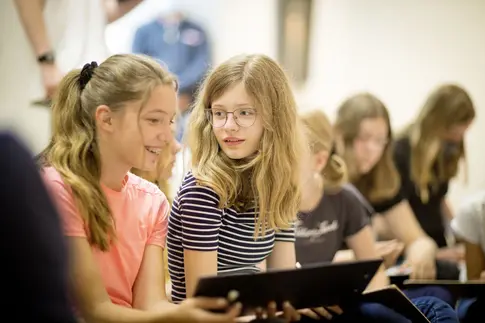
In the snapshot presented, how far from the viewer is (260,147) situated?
70.3 inches

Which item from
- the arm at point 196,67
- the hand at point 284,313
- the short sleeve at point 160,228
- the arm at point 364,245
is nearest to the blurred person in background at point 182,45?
the arm at point 196,67

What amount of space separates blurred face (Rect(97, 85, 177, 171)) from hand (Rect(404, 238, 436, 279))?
1.48 meters

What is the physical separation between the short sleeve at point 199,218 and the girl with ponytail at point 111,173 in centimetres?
7

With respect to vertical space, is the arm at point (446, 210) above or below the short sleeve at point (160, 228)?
below

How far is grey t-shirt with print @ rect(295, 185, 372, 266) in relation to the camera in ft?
7.82

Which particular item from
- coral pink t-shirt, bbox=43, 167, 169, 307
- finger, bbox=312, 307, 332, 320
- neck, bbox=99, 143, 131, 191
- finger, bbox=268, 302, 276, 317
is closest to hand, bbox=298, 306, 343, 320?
finger, bbox=312, 307, 332, 320

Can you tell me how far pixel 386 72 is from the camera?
166 inches

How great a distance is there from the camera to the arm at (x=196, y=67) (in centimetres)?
425

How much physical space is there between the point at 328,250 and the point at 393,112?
1.99m

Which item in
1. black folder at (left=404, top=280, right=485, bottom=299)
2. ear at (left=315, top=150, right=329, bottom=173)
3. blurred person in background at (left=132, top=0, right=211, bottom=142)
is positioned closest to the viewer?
black folder at (left=404, top=280, right=485, bottom=299)

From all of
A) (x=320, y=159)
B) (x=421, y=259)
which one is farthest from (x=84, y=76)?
(x=421, y=259)

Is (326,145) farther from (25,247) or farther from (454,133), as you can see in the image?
(25,247)

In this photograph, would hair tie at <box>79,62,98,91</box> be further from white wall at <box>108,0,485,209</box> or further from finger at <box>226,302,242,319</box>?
white wall at <box>108,0,485,209</box>

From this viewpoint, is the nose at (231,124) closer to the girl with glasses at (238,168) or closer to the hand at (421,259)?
the girl with glasses at (238,168)
